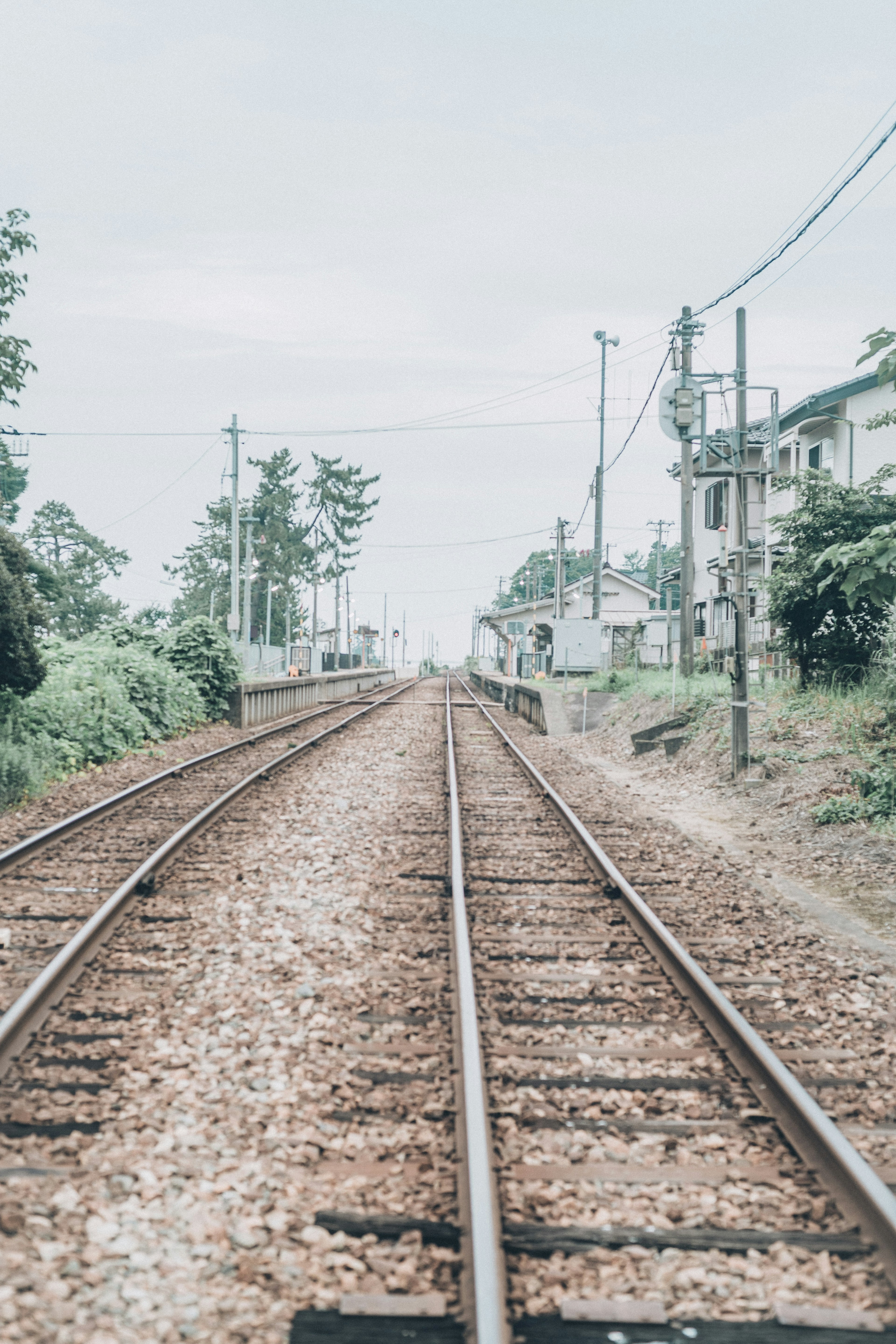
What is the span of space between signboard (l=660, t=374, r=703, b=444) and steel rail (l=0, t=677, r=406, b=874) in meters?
7.86

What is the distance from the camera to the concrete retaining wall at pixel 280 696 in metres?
22.0

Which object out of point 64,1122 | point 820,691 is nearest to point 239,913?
point 64,1122

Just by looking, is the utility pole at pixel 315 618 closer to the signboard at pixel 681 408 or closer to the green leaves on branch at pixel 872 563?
the signboard at pixel 681 408

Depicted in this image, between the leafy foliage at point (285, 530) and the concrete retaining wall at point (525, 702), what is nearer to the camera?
the concrete retaining wall at point (525, 702)

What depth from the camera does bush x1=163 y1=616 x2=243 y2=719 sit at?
21.1 metres

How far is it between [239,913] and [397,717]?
63.5ft

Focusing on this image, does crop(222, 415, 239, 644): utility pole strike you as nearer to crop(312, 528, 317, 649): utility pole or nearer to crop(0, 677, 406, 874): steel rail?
crop(0, 677, 406, 874): steel rail

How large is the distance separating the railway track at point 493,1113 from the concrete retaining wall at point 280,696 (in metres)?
15.2

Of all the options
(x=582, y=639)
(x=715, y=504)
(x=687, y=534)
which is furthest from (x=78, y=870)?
(x=715, y=504)

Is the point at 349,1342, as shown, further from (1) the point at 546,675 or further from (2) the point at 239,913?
(1) the point at 546,675

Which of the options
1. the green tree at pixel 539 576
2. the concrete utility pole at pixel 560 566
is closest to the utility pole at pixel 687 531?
the concrete utility pole at pixel 560 566

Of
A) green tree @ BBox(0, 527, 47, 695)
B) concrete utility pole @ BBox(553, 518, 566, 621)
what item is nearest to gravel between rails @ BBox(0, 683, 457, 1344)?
green tree @ BBox(0, 527, 47, 695)

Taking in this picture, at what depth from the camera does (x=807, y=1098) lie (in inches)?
143

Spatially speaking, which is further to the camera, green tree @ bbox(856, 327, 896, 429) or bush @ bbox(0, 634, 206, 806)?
bush @ bbox(0, 634, 206, 806)
